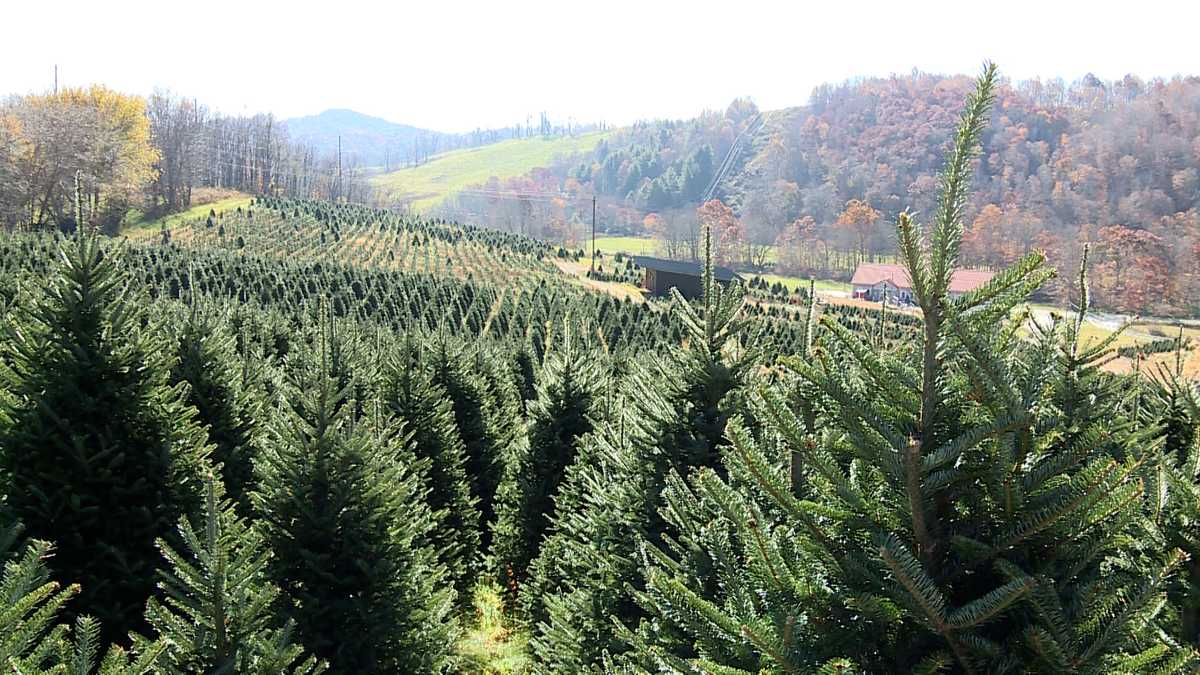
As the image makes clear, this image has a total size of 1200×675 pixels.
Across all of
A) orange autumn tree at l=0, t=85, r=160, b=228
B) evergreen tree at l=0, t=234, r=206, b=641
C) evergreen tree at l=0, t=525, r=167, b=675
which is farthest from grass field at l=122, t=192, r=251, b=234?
evergreen tree at l=0, t=525, r=167, b=675

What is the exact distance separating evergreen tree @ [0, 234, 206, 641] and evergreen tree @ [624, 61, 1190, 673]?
5.22 meters

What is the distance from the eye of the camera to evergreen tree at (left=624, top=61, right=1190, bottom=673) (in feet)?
6.14

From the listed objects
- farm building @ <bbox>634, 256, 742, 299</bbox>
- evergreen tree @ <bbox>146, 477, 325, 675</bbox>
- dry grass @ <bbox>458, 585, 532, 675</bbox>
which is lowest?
dry grass @ <bbox>458, 585, 532, 675</bbox>

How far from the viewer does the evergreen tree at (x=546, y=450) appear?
37.7 feet

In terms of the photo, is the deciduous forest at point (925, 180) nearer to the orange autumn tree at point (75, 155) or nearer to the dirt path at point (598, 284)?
the dirt path at point (598, 284)

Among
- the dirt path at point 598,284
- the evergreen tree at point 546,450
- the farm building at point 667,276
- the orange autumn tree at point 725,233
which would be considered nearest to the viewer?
the evergreen tree at point 546,450

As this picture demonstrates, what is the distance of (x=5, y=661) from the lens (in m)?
2.43

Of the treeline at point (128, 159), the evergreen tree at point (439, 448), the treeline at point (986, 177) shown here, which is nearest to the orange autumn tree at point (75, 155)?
the treeline at point (128, 159)

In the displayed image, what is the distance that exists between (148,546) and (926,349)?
6.21 metres

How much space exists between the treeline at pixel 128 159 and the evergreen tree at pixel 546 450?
2625cm

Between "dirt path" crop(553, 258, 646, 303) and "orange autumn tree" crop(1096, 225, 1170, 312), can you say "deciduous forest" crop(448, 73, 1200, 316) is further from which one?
"dirt path" crop(553, 258, 646, 303)

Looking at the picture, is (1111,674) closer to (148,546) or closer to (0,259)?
(148,546)

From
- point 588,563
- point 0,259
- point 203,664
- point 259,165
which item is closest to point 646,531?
point 588,563

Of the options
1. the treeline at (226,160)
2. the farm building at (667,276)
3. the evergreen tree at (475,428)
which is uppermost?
the treeline at (226,160)
